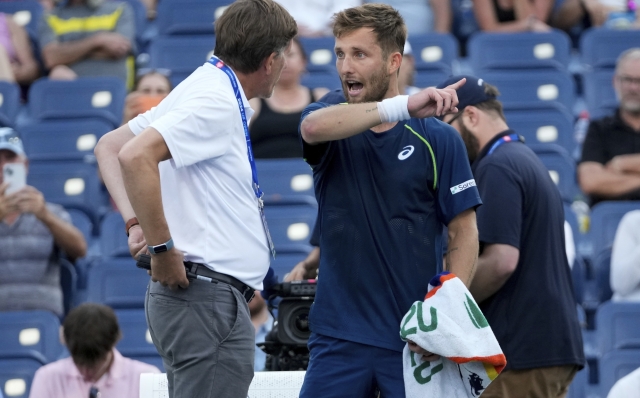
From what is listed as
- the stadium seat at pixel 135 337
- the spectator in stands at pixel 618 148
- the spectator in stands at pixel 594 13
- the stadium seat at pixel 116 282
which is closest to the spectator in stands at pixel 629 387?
the spectator in stands at pixel 618 148

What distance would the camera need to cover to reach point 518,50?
25.2 feet

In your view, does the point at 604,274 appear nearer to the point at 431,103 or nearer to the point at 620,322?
the point at 620,322

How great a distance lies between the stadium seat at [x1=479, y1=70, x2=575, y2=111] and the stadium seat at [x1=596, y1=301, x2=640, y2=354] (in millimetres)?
2345

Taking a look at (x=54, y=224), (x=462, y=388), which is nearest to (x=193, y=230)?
(x=462, y=388)

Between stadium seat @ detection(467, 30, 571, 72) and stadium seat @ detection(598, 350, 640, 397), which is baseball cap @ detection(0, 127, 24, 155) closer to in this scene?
stadium seat @ detection(467, 30, 571, 72)

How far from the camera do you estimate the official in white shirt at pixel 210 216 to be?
9.68 feet

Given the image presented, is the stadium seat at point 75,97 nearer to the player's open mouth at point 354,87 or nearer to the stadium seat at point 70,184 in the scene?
the stadium seat at point 70,184

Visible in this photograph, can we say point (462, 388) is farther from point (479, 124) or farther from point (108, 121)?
point (108, 121)

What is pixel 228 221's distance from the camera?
10.1ft

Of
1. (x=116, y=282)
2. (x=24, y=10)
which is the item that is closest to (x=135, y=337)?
(x=116, y=282)

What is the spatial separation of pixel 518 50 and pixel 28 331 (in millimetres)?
4061

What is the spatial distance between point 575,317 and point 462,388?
1077 millimetres

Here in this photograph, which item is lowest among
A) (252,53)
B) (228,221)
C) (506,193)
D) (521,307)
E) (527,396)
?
(527,396)

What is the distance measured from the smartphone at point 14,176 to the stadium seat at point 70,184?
68cm
